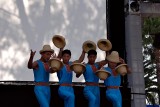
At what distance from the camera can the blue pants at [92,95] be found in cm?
421

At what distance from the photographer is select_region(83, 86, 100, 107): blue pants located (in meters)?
4.21

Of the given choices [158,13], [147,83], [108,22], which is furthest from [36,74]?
[147,83]

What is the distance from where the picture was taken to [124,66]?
425 cm

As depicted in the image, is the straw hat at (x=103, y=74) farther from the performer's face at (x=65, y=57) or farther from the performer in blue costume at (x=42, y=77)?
the performer in blue costume at (x=42, y=77)

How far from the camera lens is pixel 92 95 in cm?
422

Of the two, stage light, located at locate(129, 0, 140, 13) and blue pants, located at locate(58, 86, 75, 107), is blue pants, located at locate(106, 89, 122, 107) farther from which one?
stage light, located at locate(129, 0, 140, 13)

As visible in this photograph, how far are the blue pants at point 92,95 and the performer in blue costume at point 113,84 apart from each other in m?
0.15

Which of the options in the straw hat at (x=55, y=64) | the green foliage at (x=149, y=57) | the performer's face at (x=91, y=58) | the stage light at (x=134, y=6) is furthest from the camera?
the green foliage at (x=149, y=57)

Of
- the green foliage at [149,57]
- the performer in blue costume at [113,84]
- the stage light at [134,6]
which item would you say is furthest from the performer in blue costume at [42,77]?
the green foliage at [149,57]

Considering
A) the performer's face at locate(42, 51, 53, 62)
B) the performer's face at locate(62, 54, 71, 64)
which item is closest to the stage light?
the performer's face at locate(62, 54, 71, 64)

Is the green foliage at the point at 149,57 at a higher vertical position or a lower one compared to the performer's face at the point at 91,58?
higher

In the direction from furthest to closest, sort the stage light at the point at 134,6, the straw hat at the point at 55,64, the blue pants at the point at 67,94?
1. the stage light at the point at 134,6
2. the blue pants at the point at 67,94
3. the straw hat at the point at 55,64

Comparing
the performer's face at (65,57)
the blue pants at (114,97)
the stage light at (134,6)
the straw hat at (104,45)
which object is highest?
A: the stage light at (134,6)

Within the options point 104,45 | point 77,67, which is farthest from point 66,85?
Result: point 104,45
